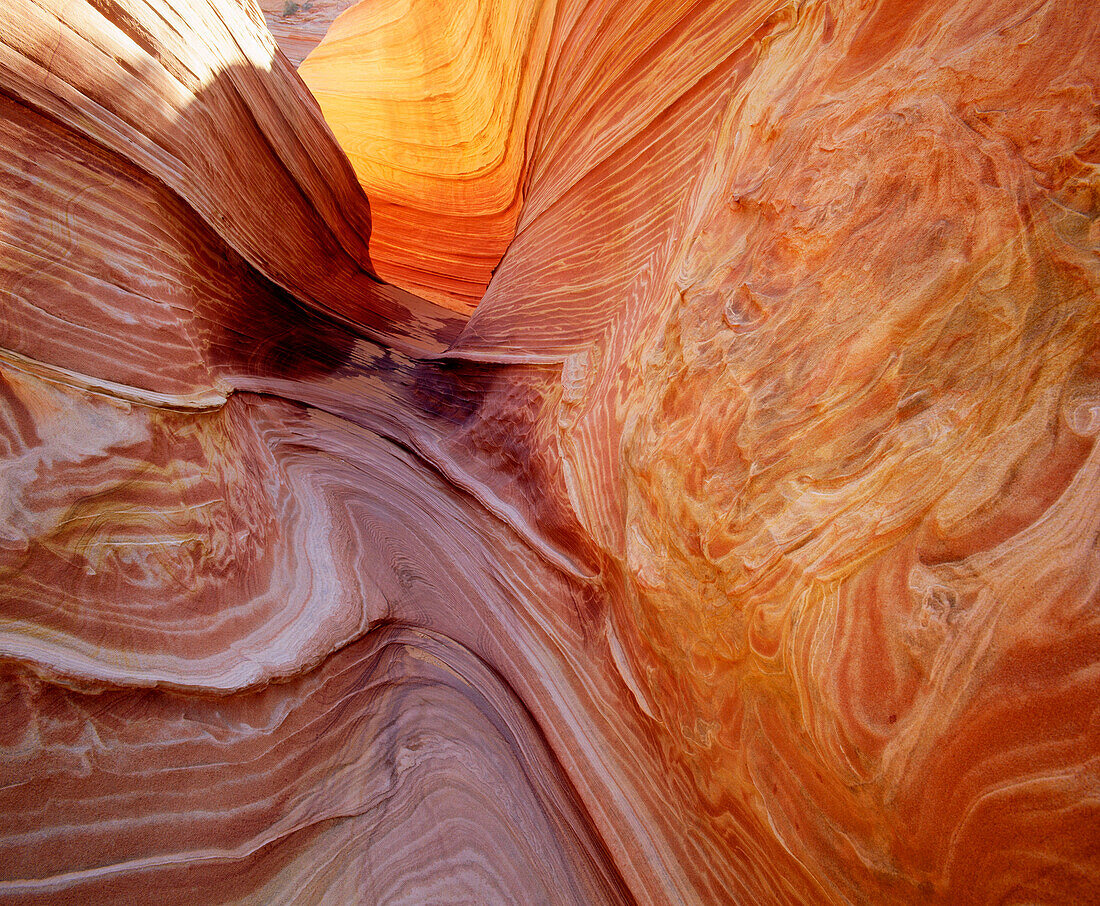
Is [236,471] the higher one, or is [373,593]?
[236,471]

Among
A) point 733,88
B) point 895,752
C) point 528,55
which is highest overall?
point 528,55

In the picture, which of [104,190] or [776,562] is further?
[104,190]

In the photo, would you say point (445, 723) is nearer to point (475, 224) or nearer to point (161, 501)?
point (161, 501)

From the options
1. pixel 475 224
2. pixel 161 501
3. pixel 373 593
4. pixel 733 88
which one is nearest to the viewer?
pixel 161 501

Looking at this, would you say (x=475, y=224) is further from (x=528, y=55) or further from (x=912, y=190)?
(x=912, y=190)

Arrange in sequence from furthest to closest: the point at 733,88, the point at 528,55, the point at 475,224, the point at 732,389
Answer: the point at 475,224 < the point at 528,55 < the point at 733,88 < the point at 732,389

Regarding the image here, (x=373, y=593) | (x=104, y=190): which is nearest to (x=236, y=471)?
(x=373, y=593)
